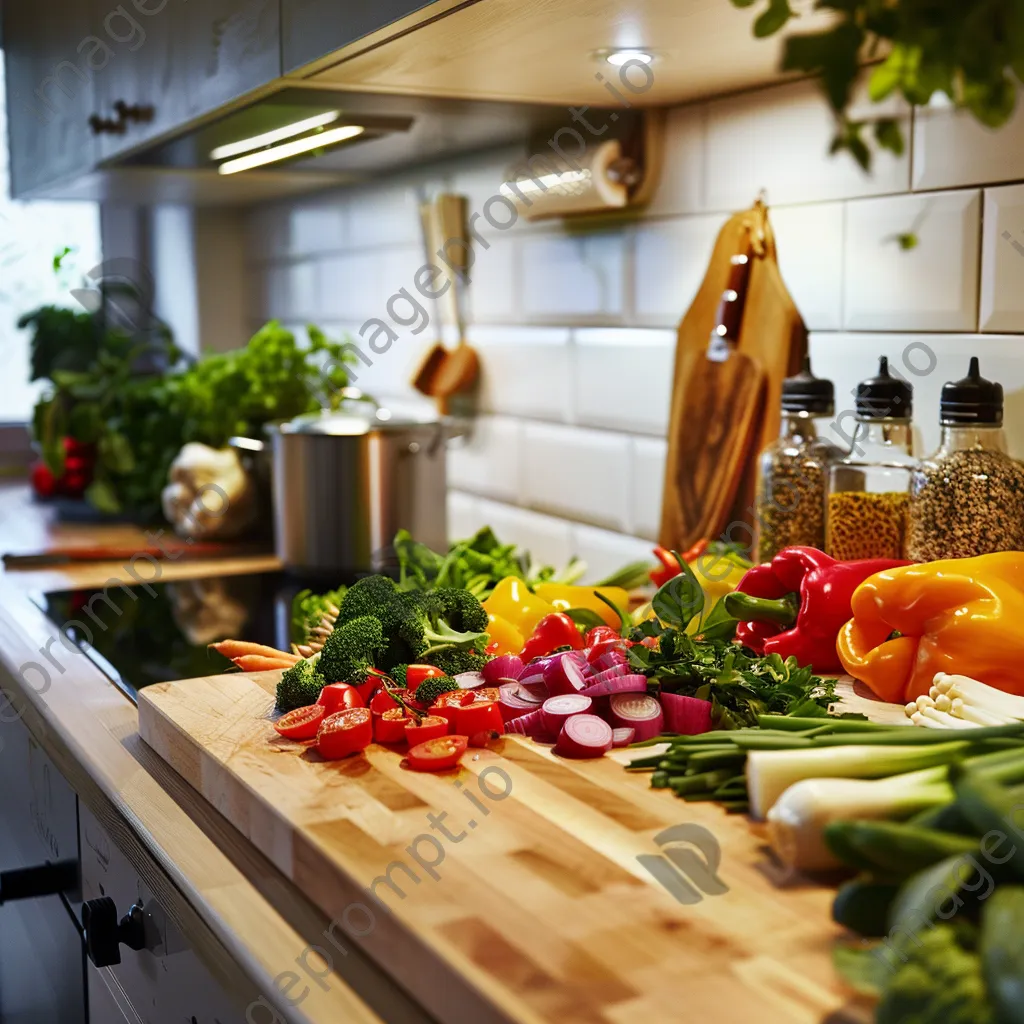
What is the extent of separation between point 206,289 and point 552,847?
8.27 feet

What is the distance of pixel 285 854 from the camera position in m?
0.87

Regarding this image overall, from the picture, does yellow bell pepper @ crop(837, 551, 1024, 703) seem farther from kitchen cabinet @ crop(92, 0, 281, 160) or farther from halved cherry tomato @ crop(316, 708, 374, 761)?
kitchen cabinet @ crop(92, 0, 281, 160)

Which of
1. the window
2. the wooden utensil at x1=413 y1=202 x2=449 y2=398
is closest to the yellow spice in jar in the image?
the wooden utensil at x1=413 y1=202 x2=449 y2=398

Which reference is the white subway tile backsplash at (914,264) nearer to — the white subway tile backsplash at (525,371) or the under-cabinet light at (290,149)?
the white subway tile backsplash at (525,371)

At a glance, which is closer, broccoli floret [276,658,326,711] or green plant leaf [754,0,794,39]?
green plant leaf [754,0,794,39]

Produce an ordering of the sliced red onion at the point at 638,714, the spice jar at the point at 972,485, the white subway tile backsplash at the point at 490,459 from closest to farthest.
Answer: the sliced red onion at the point at 638,714, the spice jar at the point at 972,485, the white subway tile backsplash at the point at 490,459

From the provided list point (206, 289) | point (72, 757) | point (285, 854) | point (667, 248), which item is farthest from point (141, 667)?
point (206, 289)

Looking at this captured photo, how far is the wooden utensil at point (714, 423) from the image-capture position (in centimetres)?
149

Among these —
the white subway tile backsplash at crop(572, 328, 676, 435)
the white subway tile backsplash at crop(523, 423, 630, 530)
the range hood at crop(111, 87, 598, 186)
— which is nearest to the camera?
the range hood at crop(111, 87, 598, 186)

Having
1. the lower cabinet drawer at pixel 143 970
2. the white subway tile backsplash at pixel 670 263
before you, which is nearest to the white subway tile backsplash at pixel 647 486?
the white subway tile backsplash at pixel 670 263

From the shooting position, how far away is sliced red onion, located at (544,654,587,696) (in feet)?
3.47

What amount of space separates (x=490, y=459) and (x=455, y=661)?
3.34 ft

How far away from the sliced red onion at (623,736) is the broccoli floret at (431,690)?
Result: 0.52ft

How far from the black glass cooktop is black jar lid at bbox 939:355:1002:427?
0.82m
